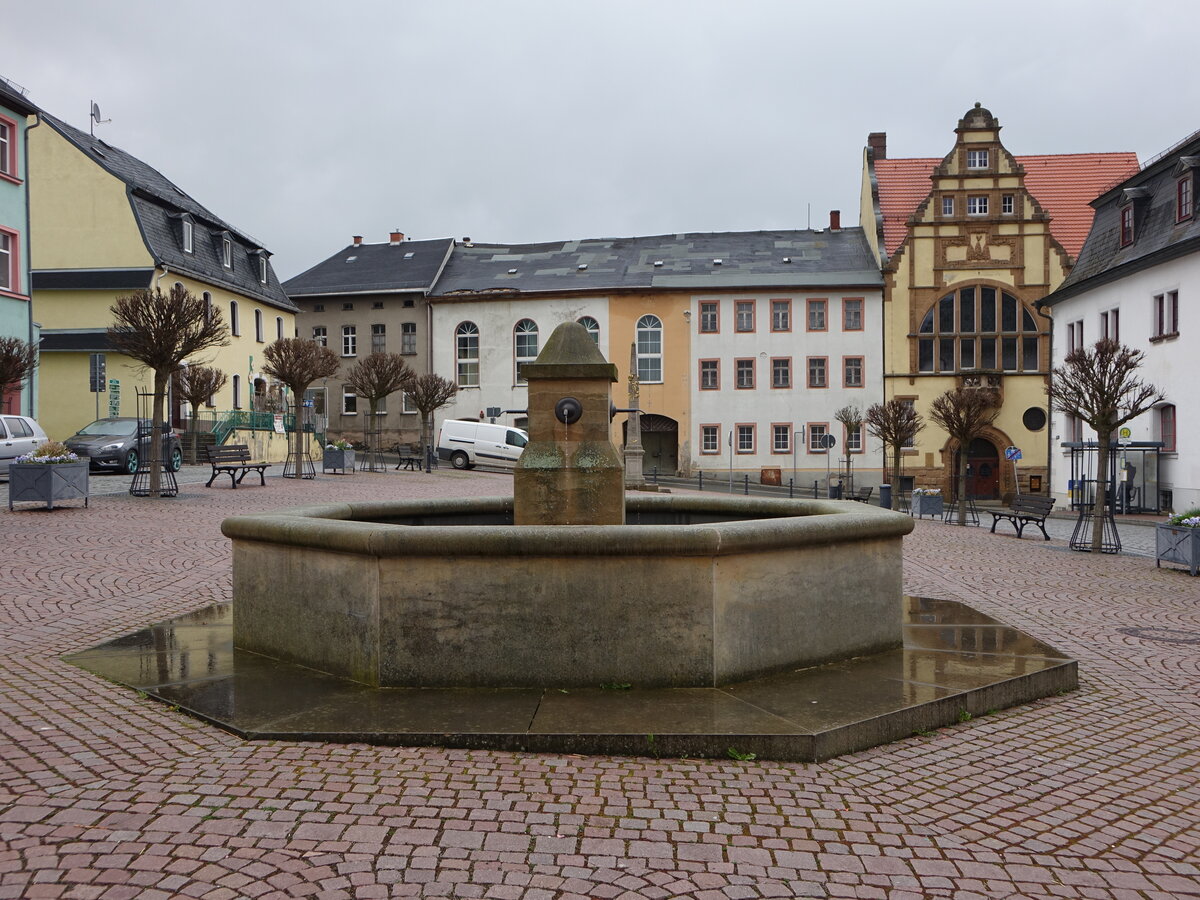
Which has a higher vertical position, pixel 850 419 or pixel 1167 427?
pixel 850 419

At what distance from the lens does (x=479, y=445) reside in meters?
39.3

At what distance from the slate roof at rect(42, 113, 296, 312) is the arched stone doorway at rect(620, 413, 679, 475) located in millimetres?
18504

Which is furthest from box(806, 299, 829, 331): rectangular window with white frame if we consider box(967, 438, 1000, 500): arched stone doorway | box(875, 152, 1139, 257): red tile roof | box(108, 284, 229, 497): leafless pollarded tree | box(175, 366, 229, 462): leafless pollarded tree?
box(108, 284, 229, 497): leafless pollarded tree

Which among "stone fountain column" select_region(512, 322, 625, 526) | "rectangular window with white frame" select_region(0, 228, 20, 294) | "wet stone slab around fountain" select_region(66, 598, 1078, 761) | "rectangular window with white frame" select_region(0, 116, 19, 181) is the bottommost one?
"wet stone slab around fountain" select_region(66, 598, 1078, 761)

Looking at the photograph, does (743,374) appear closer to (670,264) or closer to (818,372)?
(818,372)

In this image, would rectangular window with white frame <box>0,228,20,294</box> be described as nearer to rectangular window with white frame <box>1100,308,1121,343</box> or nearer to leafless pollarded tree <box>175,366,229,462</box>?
leafless pollarded tree <box>175,366,229,462</box>

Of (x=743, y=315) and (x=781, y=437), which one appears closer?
(x=781, y=437)

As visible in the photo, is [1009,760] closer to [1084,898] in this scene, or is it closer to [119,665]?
[1084,898]

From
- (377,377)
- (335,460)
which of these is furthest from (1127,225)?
(335,460)

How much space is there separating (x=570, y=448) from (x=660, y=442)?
134 feet

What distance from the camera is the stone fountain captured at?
16.1 ft

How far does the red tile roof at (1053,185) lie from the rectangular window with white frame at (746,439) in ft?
34.6

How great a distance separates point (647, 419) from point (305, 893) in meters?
45.3

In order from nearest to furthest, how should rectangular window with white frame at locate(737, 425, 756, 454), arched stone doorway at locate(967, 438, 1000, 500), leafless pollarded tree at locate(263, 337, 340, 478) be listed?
leafless pollarded tree at locate(263, 337, 340, 478) < arched stone doorway at locate(967, 438, 1000, 500) < rectangular window with white frame at locate(737, 425, 756, 454)
